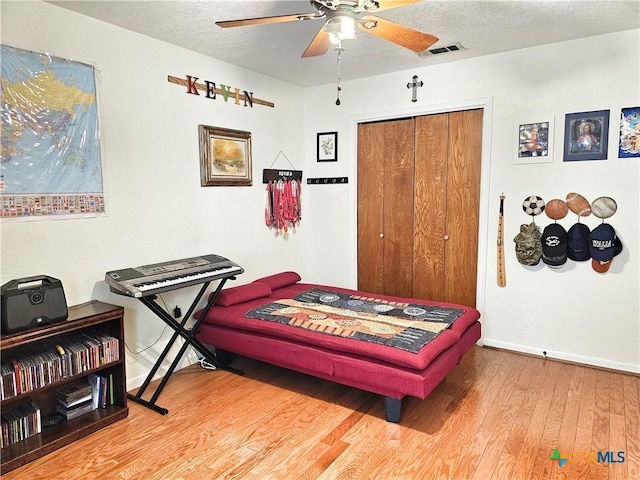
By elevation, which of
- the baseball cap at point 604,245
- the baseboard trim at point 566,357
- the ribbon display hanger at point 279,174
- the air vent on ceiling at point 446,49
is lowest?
the baseboard trim at point 566,357

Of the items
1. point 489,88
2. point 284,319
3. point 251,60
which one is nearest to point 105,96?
point 251,60

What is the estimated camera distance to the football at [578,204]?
10.7ft

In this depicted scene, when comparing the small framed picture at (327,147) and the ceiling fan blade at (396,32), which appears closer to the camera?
the ceiling fan blade at (396,32)

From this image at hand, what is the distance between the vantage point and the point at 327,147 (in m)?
4.55

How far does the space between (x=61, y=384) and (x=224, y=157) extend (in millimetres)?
2116

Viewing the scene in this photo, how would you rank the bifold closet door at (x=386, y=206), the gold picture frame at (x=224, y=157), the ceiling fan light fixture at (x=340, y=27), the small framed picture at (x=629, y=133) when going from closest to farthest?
the ceiling fan light fixture at (x=340, y=27)
the small framed picture at (x=629, y=133)
the gold picture frame at (x=224, y=157)
the bifold closet door at (x=386, y=206)

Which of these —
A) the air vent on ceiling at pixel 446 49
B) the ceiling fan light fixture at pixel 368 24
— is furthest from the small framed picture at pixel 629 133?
the ceiling fan light fixture at pixel 368 24

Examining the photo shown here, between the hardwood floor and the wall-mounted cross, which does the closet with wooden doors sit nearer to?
the wall-mounted cross

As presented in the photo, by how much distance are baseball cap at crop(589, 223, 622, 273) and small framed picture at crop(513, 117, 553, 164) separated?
0.65 m

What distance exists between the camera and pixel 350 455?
229 centimetres

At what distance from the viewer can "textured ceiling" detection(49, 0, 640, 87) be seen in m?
2.57

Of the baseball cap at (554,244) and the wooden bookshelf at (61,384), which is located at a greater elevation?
the baseball cap at (554,244)

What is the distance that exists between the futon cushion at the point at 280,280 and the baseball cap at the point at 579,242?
242 centimetres

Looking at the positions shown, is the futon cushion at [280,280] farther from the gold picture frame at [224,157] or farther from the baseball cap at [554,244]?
the baseball cap at [554,244]
